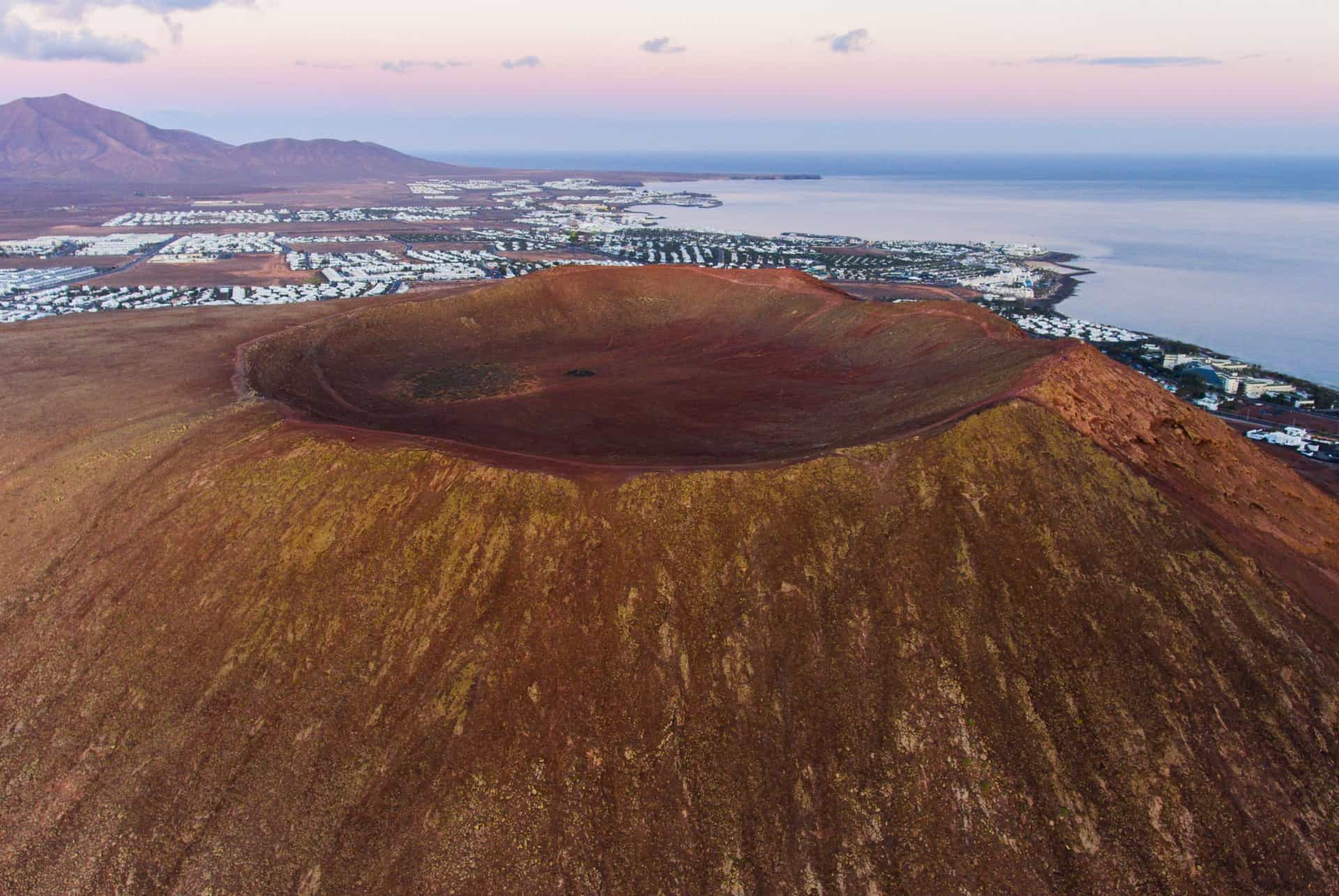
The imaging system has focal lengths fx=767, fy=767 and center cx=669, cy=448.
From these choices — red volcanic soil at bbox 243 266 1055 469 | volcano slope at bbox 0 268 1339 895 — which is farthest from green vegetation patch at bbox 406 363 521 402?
volcano slope at bbox 0 268 1339 895

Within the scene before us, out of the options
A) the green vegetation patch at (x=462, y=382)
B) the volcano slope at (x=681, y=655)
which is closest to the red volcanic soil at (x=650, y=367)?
the green vegetation patch at (x=462, y=382)

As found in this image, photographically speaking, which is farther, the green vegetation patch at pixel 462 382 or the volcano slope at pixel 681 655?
the green vegetation patch at pixel 462 382

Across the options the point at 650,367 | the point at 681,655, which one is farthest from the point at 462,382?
the point at 681,655

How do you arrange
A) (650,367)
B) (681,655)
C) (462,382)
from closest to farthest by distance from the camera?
(681,655)
(462,382)
(650,367)

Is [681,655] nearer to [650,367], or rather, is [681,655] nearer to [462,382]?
[462,382]

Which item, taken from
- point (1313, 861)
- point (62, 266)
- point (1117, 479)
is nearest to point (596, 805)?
point (1313, 861)

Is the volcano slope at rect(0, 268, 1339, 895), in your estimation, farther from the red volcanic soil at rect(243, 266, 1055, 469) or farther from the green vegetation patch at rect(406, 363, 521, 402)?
the green vegetation patch at rect(406, 363, 521, 402)

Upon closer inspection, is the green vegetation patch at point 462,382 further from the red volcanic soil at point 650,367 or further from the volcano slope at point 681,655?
the volcano slope at point 681,655
